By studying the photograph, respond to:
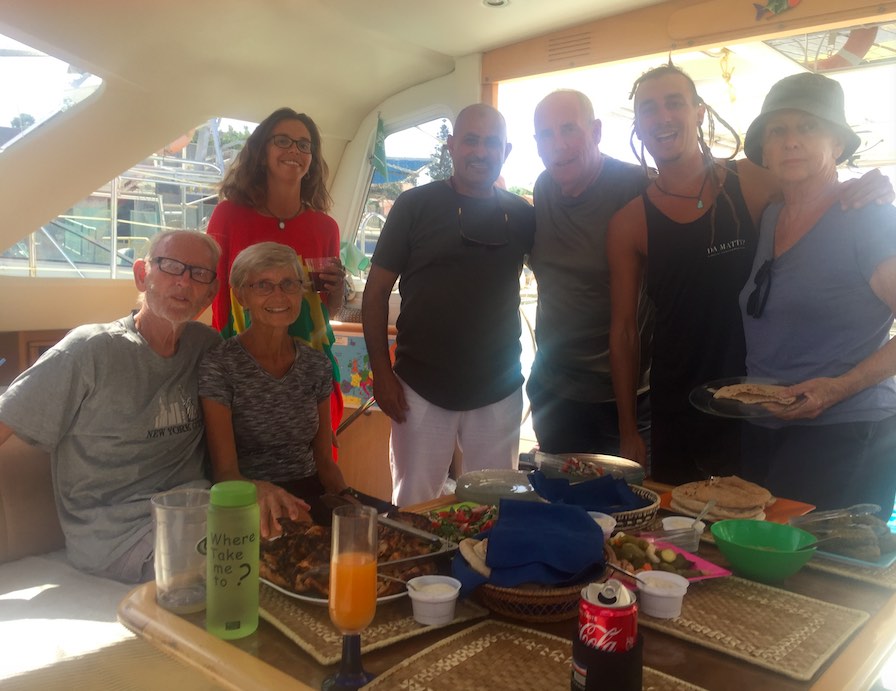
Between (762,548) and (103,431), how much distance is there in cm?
156

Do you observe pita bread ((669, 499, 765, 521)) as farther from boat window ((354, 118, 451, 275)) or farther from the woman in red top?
boat window ((354, 118, 451, 275))

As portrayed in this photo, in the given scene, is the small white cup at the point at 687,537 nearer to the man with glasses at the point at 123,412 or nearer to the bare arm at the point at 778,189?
the bare arm at the point at 778,189

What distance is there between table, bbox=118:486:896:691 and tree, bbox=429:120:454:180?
3.84 meters

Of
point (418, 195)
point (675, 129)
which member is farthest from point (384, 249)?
point (675, 129)

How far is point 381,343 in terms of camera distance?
2.61 m

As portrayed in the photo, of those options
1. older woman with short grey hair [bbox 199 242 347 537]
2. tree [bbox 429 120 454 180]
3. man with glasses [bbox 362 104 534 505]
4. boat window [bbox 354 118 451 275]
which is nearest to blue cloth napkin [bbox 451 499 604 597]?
older woman with short grey hair [bbox 199 242 347 537]

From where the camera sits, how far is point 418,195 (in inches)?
102

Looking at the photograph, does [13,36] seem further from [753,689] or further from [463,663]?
[753,689]

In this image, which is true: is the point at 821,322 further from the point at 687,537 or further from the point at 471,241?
the point at 471,241

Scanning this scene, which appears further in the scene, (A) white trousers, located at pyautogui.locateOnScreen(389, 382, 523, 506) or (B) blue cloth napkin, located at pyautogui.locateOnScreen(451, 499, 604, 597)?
(A) white trousers, located at pyautogui.locateOnScreen(389, 382, 523, 506)

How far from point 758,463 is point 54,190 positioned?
3822mm

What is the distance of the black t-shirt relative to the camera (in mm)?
2529

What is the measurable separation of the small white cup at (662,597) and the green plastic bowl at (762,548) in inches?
7.9

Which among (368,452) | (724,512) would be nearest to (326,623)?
(724,512)
